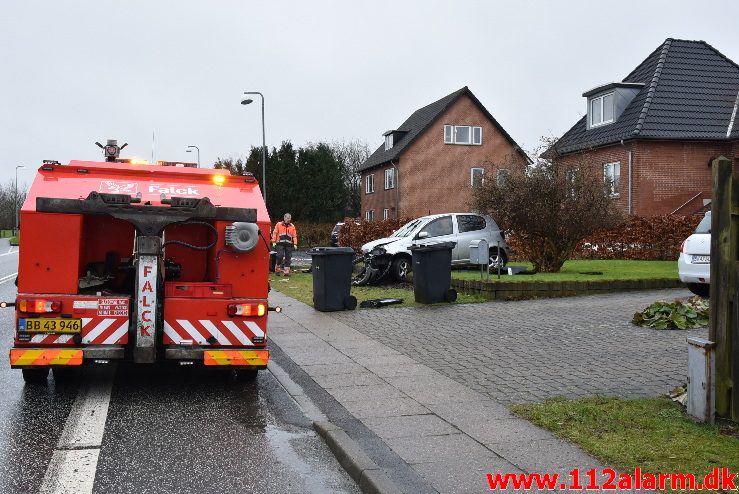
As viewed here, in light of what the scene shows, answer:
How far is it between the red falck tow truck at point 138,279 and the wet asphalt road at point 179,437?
0.36m

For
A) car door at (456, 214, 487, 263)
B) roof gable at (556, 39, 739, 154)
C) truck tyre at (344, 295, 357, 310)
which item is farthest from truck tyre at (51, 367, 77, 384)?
roof gable at (556, 39, 739, 154)

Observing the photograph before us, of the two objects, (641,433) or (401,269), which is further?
(401,269)

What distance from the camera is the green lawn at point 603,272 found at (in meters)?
15.5

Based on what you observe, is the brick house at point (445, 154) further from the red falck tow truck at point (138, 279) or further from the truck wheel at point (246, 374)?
the red falck tow truck at point (138, 279)

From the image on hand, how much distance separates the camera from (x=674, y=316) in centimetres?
1055

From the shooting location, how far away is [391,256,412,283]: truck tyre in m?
18.5

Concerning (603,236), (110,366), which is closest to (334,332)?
(110,366)

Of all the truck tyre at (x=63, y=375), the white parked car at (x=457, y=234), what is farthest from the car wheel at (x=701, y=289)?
the truck tyre at (x=63, y=375)

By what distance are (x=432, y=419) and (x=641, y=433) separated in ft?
5.27

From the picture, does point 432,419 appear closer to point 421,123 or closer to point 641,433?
point 641,433

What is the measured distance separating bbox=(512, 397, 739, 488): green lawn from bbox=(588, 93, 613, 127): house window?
29396 mm

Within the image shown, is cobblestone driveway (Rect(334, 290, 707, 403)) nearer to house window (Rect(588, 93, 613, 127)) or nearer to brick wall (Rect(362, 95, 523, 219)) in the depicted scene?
house window (Rect(588, 93, 613, 127))

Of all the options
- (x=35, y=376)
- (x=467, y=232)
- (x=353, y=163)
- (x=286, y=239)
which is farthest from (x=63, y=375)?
(x=353, y=163)

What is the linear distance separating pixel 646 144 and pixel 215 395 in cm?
2683
